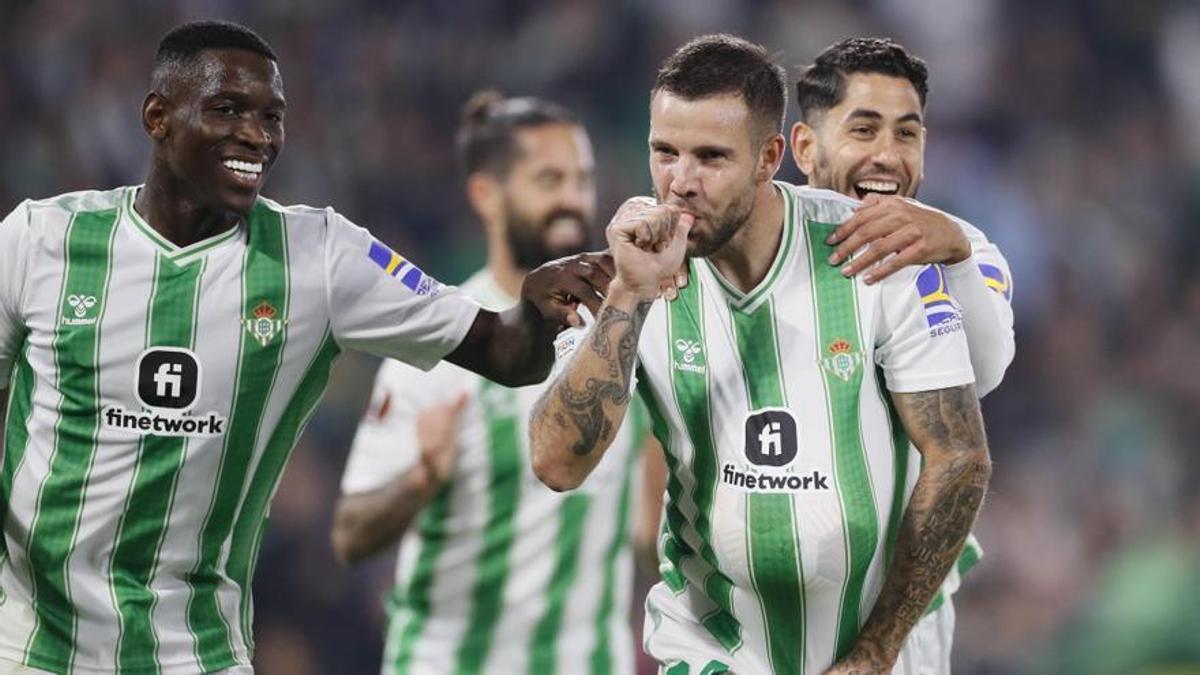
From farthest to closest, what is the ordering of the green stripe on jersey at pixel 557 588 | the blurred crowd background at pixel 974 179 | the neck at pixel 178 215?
the blurred crowd background at pixel 974 179
the green stripe on jersey at pixel 557 588
the neck at pixel 178 215

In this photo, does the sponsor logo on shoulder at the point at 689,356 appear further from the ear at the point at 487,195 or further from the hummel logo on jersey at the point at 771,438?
the ear at the point at 487,195

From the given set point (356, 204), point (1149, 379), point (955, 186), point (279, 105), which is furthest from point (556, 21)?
point (279, 105)

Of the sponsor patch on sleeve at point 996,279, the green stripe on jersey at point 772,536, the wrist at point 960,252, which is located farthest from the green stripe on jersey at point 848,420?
the sponsor patch on sleeve at point 996,279

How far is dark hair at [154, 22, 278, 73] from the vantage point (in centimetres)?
460

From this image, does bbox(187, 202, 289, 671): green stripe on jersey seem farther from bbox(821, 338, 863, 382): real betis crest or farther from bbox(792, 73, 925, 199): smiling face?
bbox(792, 73, 925, 199): smiling face

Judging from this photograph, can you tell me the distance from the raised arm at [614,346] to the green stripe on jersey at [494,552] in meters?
1.98

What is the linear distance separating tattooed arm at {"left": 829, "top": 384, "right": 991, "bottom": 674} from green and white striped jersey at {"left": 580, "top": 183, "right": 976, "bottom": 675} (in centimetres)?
6

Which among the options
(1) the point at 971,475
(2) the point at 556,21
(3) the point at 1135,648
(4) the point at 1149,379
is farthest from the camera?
(2) the point at 556,21

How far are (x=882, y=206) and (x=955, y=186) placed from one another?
667 centimetres

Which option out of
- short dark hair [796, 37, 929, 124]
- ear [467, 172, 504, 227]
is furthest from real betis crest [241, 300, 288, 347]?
ear [467, 172, 504, 227]

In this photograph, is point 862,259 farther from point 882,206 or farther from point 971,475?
point 971,475

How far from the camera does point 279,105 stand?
182 inches

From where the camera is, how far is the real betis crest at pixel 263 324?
4523 mm

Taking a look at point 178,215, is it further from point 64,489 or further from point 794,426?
point 794,426
